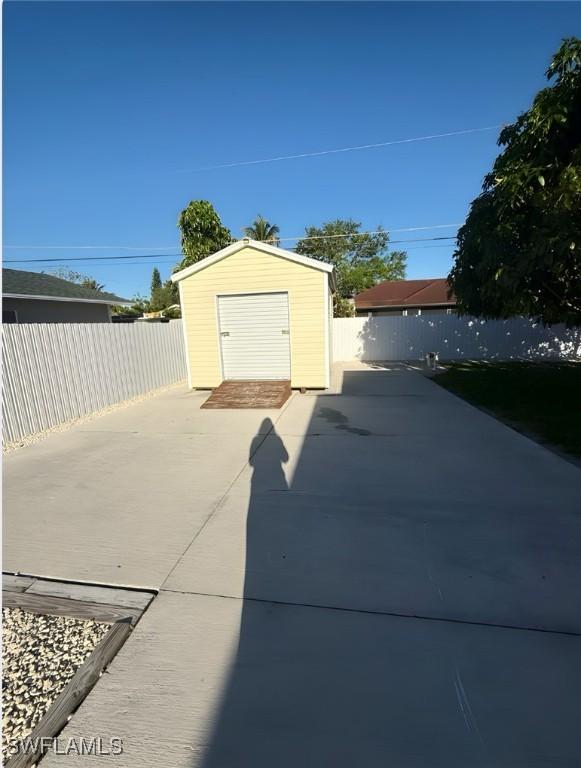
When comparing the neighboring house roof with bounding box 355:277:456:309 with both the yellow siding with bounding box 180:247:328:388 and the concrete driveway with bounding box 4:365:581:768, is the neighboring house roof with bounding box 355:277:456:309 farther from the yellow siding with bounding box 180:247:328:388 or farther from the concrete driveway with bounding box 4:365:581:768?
the concrete driveway with bounding box 4:365:581:768

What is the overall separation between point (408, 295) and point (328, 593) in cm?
2226

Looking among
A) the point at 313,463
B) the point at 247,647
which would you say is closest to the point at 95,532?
the point at 247,647

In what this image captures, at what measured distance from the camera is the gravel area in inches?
65.5

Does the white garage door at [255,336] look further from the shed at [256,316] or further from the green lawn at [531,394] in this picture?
the green lawn at [531,394]

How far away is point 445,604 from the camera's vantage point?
Answer: 2.22 metres

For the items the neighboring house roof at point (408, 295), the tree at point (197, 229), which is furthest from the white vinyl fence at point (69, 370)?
the neighboring house roof at point (408, 295)

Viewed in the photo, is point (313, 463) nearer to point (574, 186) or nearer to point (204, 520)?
point (204, 520)

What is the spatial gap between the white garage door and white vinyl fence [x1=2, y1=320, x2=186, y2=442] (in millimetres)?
2220

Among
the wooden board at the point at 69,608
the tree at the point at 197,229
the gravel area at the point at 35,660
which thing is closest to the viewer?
the gravel area at the point at 35,660

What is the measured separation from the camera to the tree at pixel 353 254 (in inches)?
1359

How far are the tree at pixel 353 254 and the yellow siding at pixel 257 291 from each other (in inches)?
991

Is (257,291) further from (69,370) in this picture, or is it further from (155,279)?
(155,279)

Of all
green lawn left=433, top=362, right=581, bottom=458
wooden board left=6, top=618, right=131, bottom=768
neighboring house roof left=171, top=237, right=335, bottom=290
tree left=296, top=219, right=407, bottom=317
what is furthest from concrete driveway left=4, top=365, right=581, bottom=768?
tree left=296, top=219, right=407, bottom=317

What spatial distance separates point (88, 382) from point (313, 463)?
539cm
